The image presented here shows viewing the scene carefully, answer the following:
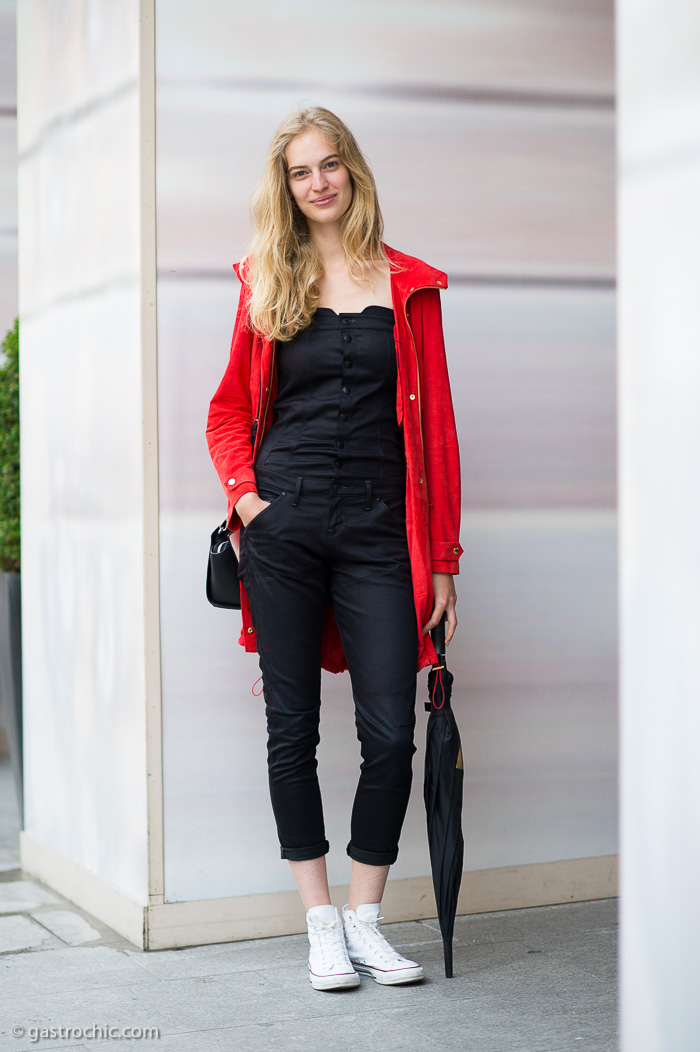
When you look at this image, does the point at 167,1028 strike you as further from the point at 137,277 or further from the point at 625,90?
the point at 625,90

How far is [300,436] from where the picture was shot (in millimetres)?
2674

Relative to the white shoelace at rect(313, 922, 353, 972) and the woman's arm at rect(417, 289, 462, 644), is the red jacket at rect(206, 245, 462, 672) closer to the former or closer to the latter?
the woman's arm at rect(417, 289, 462, 644)

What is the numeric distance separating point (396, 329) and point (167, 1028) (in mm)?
1467

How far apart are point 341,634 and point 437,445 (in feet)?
1.50

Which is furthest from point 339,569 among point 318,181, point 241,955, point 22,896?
point 22,896

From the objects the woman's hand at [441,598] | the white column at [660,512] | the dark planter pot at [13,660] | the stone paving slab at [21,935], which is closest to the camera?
the white column at [660,512]

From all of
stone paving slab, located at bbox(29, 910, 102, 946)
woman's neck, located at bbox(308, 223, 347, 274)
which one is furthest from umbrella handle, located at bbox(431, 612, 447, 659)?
stone paving slab, located at bbox(29, 910, 102, 946)

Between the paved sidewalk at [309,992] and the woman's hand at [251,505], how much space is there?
Answer: 0.99m

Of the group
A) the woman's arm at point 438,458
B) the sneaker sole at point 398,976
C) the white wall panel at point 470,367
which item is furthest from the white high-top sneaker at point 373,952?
the woman's arm at point 438,458

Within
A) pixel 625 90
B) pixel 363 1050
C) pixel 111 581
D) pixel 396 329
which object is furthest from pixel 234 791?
pixel 625 90

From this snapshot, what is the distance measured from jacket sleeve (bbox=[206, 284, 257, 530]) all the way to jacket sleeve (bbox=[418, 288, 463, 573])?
0.38 m

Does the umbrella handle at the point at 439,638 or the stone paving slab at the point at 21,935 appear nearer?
the umbrella handle at the point at 439,638

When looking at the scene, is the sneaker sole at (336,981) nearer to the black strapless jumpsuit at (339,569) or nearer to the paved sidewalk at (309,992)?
the paved sidewalk at (309,992)

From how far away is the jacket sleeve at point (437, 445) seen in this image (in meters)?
2.72
